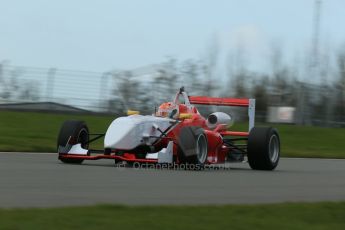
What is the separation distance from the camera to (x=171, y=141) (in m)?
13.6

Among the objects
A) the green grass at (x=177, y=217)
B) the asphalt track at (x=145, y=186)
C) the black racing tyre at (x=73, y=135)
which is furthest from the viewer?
the black racing tyre at (x=73, y=135)

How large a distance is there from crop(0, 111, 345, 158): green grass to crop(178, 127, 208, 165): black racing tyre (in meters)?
5.88

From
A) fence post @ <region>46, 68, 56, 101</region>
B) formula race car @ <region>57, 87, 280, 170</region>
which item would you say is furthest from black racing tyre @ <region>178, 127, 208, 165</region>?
fence post @ <region>46, 68, 56, 101</region>

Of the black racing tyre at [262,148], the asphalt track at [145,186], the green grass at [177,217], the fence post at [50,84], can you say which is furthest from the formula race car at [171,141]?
the fence post at [50,84]

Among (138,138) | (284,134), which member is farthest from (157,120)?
(284,134)

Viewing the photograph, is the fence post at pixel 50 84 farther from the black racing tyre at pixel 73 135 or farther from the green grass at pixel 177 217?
the green grass at pixel 177 217

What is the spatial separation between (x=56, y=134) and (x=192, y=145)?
36.8 ft

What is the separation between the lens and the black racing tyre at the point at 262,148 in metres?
14.5

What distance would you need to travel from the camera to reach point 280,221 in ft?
22.5

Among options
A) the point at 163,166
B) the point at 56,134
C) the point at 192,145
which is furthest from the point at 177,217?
the point at 56,134

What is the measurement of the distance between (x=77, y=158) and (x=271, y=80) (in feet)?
137

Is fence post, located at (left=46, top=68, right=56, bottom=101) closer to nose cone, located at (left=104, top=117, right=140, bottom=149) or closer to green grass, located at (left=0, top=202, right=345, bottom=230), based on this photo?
nose cone, located at (left=104, top=117, right=140, bottom=149)

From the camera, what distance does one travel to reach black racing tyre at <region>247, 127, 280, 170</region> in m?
14.5

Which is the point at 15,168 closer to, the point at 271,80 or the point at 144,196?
the point at 144,196
